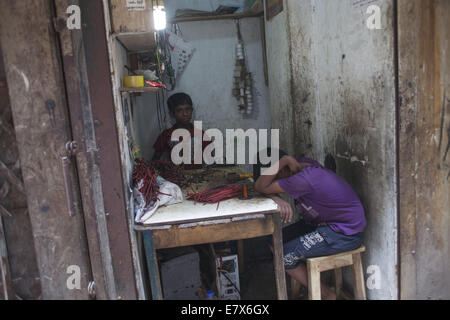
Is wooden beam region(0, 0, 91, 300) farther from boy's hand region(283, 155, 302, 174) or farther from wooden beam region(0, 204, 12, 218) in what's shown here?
boy's hand region(283, 155, 302, 174)

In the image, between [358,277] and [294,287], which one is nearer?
[358,277]

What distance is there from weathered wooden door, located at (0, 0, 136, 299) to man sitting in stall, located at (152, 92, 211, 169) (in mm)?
2183

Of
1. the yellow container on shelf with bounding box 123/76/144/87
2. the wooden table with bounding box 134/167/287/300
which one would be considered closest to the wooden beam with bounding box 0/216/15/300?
the wooden table with bounding box 134/167/287/300

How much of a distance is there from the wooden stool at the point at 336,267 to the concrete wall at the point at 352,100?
14 centimetres

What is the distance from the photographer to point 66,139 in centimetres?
196

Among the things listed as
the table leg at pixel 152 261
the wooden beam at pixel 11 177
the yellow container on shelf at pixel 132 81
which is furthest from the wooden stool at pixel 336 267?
the wooden beam at pixel 11 177

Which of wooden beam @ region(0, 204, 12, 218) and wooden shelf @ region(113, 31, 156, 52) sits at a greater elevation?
wooden shelf @ region(113, 31, 156, 52)

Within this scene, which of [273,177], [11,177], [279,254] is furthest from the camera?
[273,177]

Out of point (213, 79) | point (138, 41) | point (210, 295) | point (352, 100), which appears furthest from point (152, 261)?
point (213, 79)

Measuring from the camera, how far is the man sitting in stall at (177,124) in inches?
173

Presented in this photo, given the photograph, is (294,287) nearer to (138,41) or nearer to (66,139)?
(66,139)

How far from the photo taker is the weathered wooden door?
73.7 inches

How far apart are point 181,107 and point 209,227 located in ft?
7.45

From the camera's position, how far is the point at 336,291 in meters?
3.18
